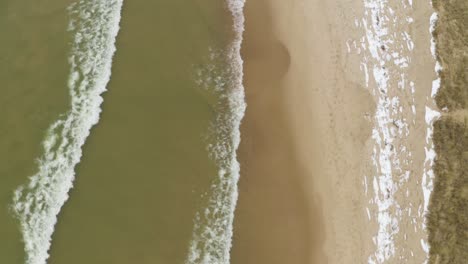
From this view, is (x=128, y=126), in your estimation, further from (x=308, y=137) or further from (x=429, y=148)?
(x=429, y=148)

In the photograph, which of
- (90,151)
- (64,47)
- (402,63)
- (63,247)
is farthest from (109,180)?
(402,63)

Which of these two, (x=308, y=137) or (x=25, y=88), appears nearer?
(x=308, y=137)

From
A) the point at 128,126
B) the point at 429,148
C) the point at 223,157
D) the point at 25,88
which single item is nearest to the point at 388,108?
the point at 429,148

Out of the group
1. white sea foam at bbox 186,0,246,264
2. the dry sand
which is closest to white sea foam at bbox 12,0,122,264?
white sea foam at bbox 186,0,246,264

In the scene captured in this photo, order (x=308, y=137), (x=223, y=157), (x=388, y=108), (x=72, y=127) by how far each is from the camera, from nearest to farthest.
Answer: (x=223, y=157)
(x=72, y=127)
(x=308, y=137)
(x=388, y=108)

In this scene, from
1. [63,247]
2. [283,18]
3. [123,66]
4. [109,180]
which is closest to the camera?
[63,247]

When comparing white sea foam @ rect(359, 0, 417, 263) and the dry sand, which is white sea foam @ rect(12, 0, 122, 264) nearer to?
the dry sand

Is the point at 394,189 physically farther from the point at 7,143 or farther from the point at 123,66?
the point at 7,143

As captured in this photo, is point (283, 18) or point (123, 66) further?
point (283, 18)
